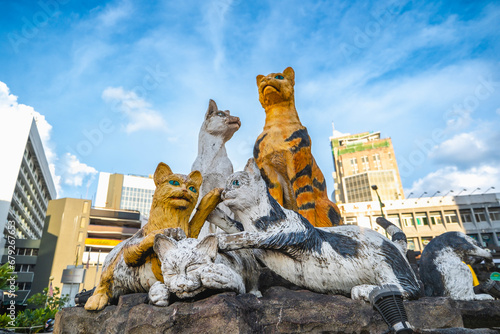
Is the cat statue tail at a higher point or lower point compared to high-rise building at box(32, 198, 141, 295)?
lower

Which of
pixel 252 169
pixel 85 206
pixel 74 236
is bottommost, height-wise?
pixel 252 169

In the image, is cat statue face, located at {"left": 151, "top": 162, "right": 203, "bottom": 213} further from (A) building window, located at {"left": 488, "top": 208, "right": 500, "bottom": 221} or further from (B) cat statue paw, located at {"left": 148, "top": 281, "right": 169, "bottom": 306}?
(A) building window, located at {"left": 488, "top": 208, "right": 500, "bottom": 221}

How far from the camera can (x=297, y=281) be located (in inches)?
91.4

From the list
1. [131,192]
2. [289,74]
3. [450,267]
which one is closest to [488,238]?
[289,74]

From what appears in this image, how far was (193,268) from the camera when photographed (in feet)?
6.54

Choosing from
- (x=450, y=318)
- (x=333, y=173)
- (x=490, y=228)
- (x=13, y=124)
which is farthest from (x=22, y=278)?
(x=333, y=173)

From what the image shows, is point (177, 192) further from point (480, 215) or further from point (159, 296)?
point (480, 215)

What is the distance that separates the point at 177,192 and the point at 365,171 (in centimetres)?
7099

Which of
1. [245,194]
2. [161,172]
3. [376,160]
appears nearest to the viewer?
[245,194]

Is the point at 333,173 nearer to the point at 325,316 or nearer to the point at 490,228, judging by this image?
the point at 490,228

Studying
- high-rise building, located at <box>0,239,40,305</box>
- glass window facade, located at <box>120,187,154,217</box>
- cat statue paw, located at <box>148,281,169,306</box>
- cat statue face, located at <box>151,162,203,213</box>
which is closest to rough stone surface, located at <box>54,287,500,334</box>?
cat statue paw, located at <box>148,281,169,306</box>

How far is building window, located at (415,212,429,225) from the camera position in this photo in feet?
134

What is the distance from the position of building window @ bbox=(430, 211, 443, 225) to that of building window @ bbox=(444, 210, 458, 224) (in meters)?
0.55

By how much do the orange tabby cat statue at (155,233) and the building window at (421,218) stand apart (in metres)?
44.1
